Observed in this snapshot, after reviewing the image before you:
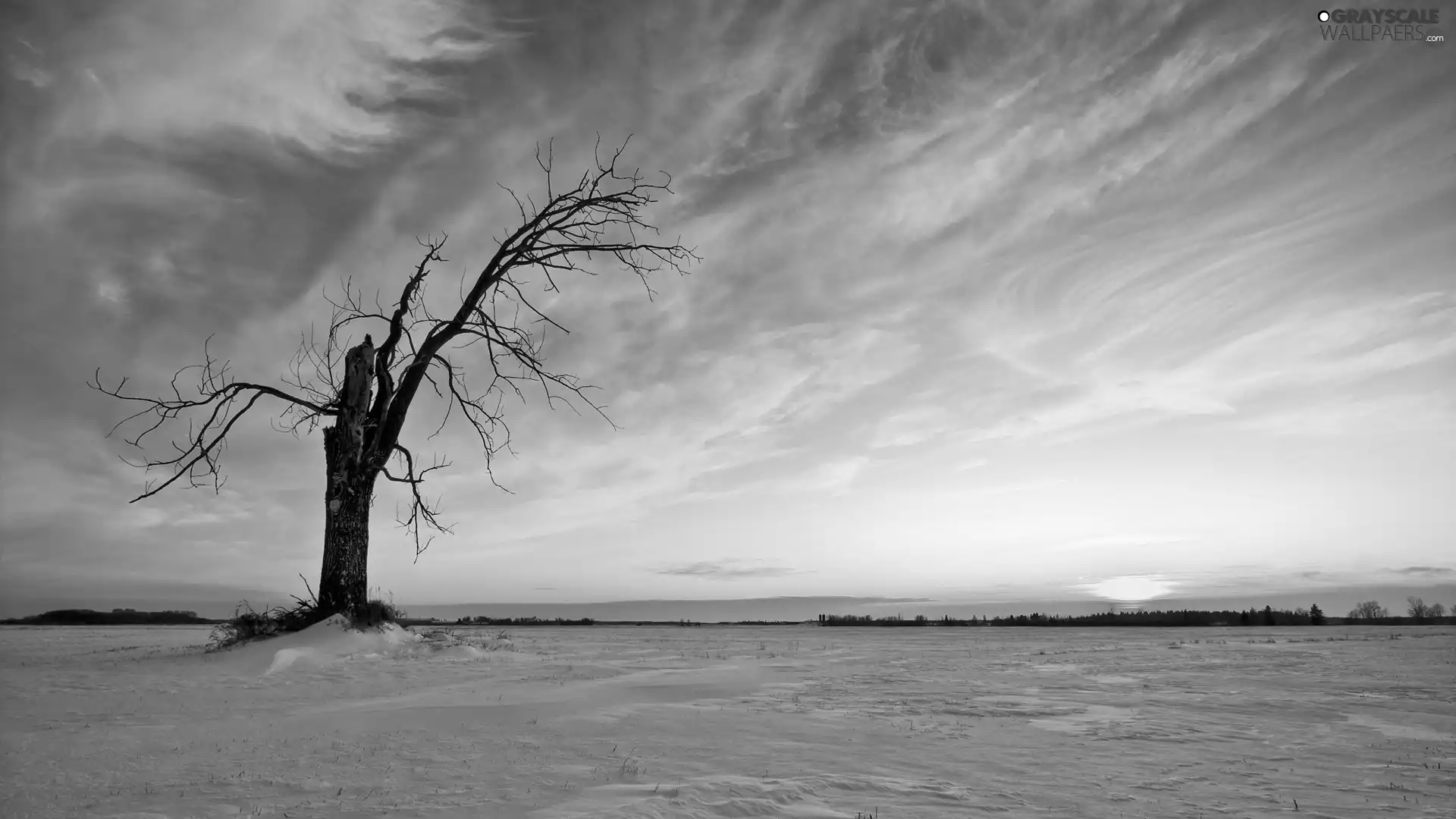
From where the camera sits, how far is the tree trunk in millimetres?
11656

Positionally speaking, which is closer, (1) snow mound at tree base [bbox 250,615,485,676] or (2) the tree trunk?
(1) snow mound at tree base [bbox 250,615,485,676]

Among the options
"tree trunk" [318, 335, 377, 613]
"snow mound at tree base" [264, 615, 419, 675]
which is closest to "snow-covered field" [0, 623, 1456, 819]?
"snow mound at tree base" [264, 615, 419, 675]

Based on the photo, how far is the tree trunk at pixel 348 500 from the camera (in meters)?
11.7

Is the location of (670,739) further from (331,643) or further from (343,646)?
(331,643)

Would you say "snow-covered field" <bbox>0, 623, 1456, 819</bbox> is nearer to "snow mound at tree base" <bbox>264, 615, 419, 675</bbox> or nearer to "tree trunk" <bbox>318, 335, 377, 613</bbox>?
"snow mound at tree base" <bbox>264, 615, 419, 675</bbox>

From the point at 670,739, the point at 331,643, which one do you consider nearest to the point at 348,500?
the point at 331,643

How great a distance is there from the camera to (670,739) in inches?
223

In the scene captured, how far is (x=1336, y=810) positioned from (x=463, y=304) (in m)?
13.9

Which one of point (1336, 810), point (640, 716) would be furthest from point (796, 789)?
point (1336, 810)

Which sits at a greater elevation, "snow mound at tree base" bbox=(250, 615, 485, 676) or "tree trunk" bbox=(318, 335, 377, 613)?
"tree trunk" bbox=(318, 335, 377, 613)

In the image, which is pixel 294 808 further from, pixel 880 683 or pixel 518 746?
pixel 880 683

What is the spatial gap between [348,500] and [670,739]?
884 cm

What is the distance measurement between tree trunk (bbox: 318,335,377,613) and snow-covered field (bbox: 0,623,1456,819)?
106 cm

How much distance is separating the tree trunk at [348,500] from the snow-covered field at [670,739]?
3.48ft
